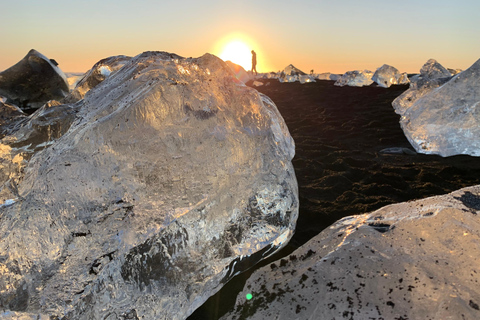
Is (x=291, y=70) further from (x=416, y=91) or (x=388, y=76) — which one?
(x=416, y=91)

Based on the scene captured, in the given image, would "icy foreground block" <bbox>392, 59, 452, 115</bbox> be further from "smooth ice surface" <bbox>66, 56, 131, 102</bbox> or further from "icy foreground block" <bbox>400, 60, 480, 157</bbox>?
"smooth ice surface" <bbox>66, 56, 131, 102</bbox>

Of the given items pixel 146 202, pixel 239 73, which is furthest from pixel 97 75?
pixel 239 73

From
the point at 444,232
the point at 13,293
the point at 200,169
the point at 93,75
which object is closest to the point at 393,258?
the point at 444,232

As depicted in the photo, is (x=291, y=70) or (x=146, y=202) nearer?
(x=146, y=202)

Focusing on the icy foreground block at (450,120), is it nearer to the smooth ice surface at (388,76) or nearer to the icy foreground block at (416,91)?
the icy foreground block at (416,91)

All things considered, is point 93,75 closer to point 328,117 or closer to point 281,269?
point 281,269
